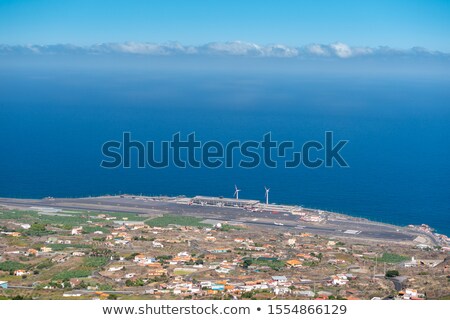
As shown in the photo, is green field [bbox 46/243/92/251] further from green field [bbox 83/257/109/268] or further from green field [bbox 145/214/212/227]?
green field [bbox 145/214/212/227]

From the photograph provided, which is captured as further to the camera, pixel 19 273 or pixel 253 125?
pixel 253 125

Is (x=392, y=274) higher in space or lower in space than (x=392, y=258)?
higher

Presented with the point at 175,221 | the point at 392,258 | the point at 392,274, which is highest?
the point at 175,221

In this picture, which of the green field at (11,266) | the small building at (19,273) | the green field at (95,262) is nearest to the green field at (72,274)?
the green field at (95,262)

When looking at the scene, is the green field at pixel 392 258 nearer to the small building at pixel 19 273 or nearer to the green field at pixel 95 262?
the green field at pixel 95 262

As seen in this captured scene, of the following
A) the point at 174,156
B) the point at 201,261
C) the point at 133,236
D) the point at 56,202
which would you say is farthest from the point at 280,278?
the point at 174,156

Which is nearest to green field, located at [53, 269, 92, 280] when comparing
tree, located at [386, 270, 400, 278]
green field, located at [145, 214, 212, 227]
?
tree, located at [386, 270, 400, 278]

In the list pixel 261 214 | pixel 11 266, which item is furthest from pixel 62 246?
pixel 261 214

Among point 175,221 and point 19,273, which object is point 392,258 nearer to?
point 175,221

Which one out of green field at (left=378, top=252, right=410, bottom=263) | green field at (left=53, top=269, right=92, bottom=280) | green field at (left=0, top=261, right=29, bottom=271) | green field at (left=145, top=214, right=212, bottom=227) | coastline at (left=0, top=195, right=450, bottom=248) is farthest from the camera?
green field at (left=145, top=214, right=212, bottom=227)
